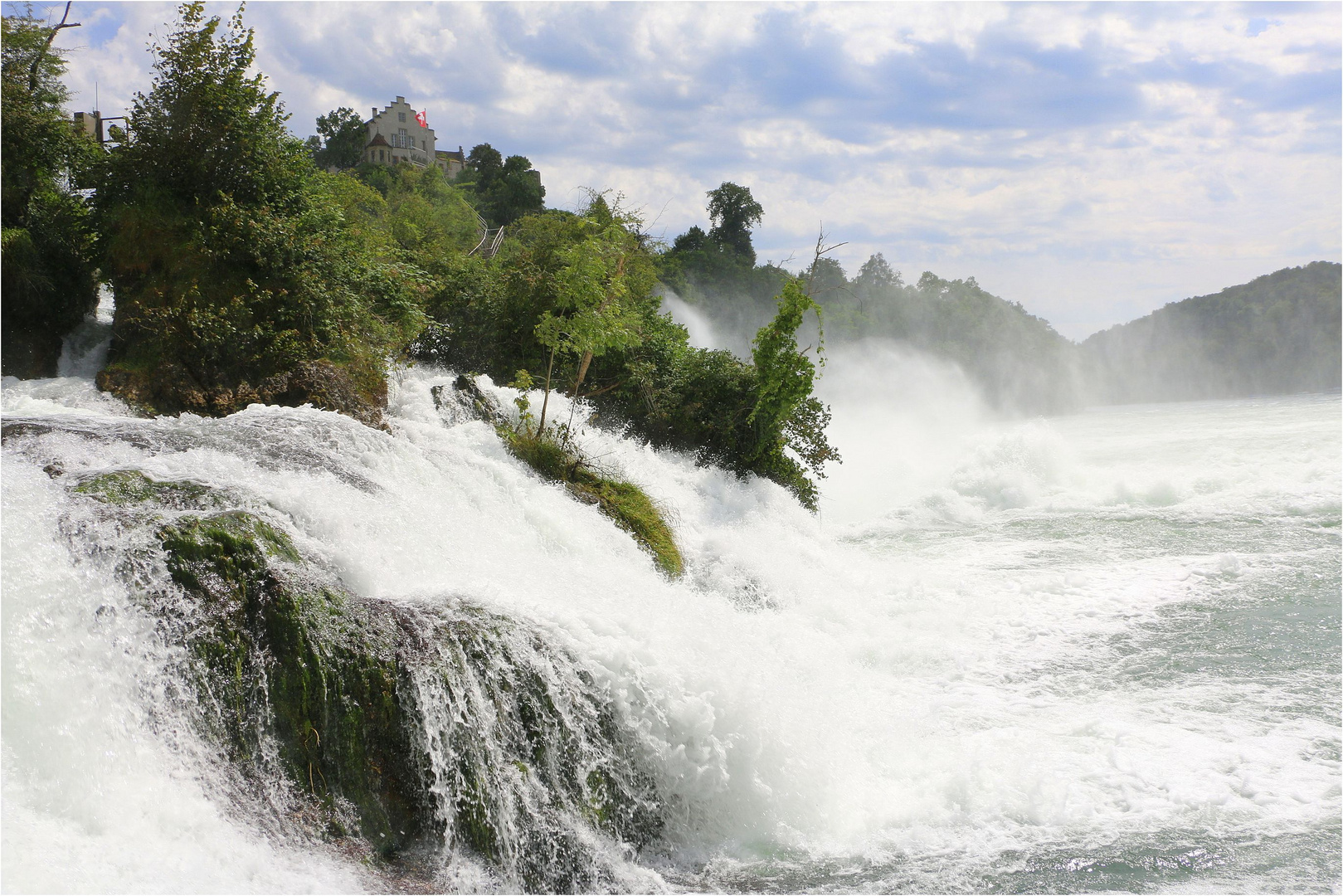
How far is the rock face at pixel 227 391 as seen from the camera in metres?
10.8

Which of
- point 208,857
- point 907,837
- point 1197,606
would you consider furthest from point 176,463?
point 1197,606

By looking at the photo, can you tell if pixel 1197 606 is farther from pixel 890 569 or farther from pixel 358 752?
pixel 358 752

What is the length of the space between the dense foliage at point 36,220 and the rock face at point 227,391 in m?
1.94

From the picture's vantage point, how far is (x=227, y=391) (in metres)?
A: 11.2

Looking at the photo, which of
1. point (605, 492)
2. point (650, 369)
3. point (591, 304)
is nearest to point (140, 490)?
point (605, 492)

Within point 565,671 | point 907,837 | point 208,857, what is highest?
point 565,671

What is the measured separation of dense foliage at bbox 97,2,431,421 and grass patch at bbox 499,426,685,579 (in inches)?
83.7

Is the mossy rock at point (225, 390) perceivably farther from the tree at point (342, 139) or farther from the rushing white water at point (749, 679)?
the tree at point (342, 139)

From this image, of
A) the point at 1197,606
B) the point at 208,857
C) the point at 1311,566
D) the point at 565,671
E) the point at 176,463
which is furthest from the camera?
the point at 1311,566

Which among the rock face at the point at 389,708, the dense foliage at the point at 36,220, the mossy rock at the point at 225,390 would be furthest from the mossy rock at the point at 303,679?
the dense foliage at the point at 36,220

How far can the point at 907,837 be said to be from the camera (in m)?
6.13

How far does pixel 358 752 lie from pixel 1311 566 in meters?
13.7

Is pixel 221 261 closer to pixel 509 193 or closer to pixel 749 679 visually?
pixel 749 679

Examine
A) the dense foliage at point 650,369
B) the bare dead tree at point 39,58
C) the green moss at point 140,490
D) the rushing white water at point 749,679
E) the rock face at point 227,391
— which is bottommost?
the rushing white water at point 749,679
